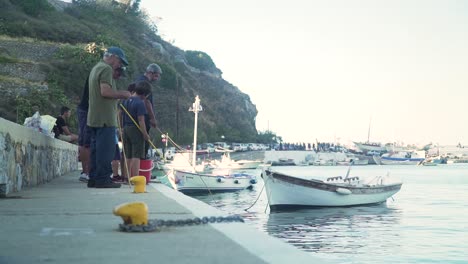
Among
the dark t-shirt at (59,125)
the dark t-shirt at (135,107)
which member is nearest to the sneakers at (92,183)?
the dark t-shirt at (135,107)

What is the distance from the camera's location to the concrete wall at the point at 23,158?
24.0 ft

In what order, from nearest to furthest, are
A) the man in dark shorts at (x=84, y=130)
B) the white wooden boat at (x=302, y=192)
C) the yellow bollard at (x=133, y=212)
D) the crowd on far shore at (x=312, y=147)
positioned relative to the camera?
the yellow bollard at (x=133, y=212) → the man in dark shorts at (x=84, y=130) → the white wooden boat at (x=302, y=192) → the crowd on far shore at (x=312, y=147)

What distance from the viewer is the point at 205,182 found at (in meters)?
37.2

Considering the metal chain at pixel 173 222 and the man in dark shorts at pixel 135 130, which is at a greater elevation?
the man in dark shorts at pixel 135 130

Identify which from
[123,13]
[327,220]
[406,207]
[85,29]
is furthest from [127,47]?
[327,220]

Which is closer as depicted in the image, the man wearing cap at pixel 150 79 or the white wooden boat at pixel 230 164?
the man wearing cap at pixel 150 79

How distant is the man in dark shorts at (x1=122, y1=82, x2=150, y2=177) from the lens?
381 inches

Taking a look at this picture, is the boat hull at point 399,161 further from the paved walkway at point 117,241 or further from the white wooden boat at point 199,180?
the paved walkway at point 117,241

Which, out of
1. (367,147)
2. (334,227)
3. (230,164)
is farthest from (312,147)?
(334,227)

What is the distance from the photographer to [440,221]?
24.5 metres

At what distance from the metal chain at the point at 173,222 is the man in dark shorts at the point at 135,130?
4973mm

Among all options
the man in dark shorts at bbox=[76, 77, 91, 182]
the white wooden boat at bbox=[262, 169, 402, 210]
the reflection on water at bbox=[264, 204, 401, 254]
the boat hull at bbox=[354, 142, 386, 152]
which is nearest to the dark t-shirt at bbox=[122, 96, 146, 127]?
the man in dark shorts at bbox=[76, 77, 91, 182]

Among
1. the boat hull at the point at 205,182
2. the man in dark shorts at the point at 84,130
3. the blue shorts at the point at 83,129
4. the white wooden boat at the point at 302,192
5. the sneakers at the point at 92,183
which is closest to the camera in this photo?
the sneakers at the point at 92,183

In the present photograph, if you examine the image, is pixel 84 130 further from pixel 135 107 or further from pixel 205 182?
pixel 205 182
